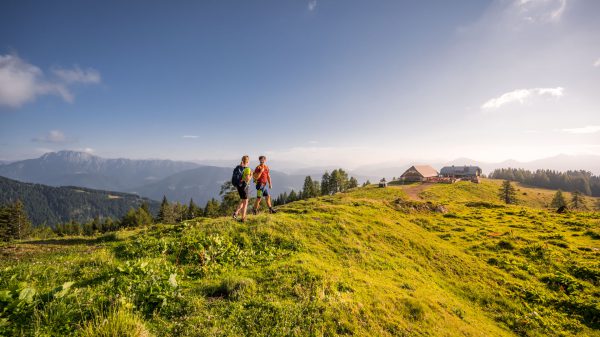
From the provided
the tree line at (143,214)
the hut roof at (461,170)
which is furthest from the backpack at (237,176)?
the hut roof at (461,170)

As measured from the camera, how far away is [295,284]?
301 inches

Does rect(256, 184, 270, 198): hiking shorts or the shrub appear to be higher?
rect(256, 184, 270, 198): hiking shorts

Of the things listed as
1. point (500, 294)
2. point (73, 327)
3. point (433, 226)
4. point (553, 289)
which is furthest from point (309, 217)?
point (433, 226)

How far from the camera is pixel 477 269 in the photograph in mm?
16391

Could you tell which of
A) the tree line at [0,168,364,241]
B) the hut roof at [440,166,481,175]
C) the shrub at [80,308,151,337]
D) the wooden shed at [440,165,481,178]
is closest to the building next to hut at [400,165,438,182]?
the wooden shed at [440,165,481,178]

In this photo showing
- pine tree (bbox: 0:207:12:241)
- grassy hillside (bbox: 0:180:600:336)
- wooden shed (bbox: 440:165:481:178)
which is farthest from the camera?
wooden shed (bbox: 440:165:481:178)

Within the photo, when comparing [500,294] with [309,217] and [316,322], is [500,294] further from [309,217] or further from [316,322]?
[316,322]

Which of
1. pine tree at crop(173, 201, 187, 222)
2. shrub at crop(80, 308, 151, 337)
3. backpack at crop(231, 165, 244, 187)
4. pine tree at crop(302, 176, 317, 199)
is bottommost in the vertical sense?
pine tree at crop(173, 201, 187, 222)

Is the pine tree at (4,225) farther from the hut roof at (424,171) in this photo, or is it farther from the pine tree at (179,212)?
the hut roof at (424,171)

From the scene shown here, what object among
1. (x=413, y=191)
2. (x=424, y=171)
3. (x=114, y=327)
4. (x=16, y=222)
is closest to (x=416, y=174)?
(x=424, y=171)

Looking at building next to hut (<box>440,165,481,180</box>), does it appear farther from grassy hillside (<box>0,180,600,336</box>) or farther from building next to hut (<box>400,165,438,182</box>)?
grassy hillside (<box>0,180,600,336</box>)

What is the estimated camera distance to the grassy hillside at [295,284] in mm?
5461

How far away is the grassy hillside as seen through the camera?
5.46 metres

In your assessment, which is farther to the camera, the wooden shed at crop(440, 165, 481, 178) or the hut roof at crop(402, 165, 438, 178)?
the wooden shed at crop(440, 165, 481, 178)
